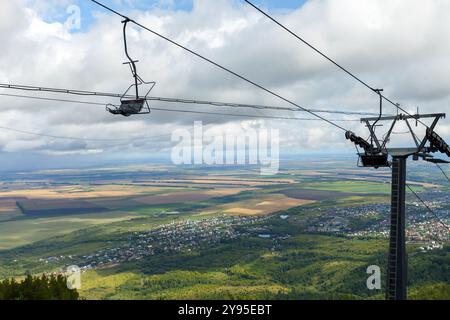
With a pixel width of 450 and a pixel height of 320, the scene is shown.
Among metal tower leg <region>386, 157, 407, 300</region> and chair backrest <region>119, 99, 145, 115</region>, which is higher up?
chair backrest <region>119, 99, 145, 115</region>

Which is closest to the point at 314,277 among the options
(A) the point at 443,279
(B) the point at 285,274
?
(B) the point at 285,274

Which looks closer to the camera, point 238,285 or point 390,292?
point 390,292

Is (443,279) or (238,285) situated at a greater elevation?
(443,279)

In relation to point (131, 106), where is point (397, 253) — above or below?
below

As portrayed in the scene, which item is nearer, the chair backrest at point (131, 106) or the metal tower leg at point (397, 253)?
the chair backrest at point (131, 106)

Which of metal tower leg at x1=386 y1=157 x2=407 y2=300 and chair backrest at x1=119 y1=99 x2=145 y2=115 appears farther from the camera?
metal tower leg at x1=386 y1=157 x2=407 y2=300

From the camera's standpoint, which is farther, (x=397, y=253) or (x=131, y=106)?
(x=397, y=253)

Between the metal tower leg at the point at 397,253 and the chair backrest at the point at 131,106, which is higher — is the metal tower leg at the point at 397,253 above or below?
below
